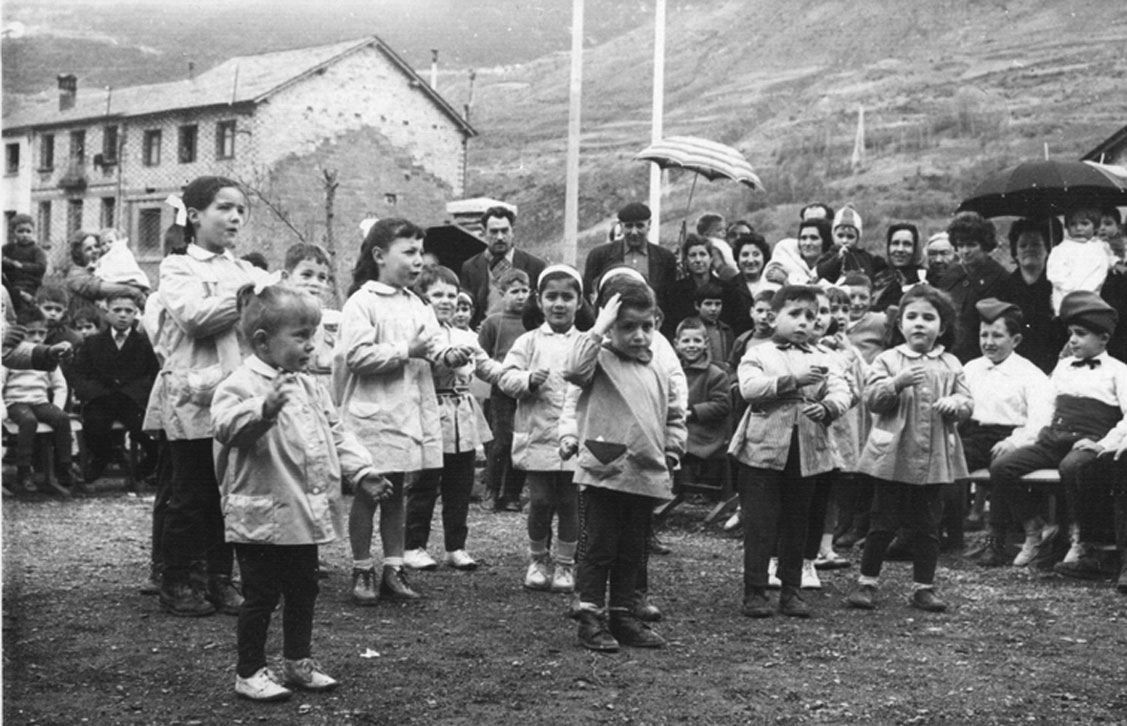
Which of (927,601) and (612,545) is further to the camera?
(927,601)

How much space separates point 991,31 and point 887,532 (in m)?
36.0

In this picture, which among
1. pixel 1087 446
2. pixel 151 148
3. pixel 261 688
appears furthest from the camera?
pixel 151 148

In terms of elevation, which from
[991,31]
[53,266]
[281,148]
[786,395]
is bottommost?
[786,395]

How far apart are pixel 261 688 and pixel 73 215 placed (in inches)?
551

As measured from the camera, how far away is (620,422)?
18.5 feet

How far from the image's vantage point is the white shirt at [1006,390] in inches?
336

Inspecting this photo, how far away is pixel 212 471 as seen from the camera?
5.88 meters

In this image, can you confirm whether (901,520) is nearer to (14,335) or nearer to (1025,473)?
(1025,473)

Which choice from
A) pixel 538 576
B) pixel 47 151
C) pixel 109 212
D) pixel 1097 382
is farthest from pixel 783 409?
pixel 109 212

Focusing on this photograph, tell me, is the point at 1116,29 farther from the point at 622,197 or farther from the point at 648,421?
the point at 648,421

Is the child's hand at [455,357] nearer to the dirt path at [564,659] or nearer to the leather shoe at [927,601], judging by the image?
the dirt path at [564,659]

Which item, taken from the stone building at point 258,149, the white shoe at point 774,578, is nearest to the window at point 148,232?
the stone building at point 258,149

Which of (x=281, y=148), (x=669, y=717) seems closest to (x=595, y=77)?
(x=281, y=148)

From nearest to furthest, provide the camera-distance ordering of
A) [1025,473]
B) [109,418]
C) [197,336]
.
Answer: [197,336] < [1025,473] < [109,418]
